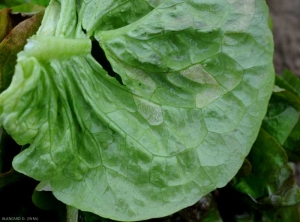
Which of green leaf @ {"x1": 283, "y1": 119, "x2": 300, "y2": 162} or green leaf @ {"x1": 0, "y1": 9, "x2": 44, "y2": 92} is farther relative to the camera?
green leaf @ {"x1": 283, "y1": 119, "x2": 300, "y2": 162}

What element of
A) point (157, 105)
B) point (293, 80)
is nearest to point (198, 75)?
point (157, 105)

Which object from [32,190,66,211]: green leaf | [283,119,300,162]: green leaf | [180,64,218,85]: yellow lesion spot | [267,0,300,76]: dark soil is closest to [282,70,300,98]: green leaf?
[283,119,300,162]: green leaf

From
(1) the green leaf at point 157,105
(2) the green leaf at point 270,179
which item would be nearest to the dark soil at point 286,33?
(2) the green leaf at point 270,179

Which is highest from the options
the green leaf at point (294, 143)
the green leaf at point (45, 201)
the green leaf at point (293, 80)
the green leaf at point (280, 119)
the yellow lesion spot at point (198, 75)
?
the yellow lesion spot at point (198, 75)

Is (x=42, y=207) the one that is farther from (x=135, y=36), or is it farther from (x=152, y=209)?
(x=135, y=36)

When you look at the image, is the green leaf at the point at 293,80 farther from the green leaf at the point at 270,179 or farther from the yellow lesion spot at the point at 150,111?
the yellow lesion spot at the point at 150,111

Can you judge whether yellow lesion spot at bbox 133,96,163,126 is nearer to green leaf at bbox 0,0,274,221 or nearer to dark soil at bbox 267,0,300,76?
green leaf at bbox 0,0,274,221
